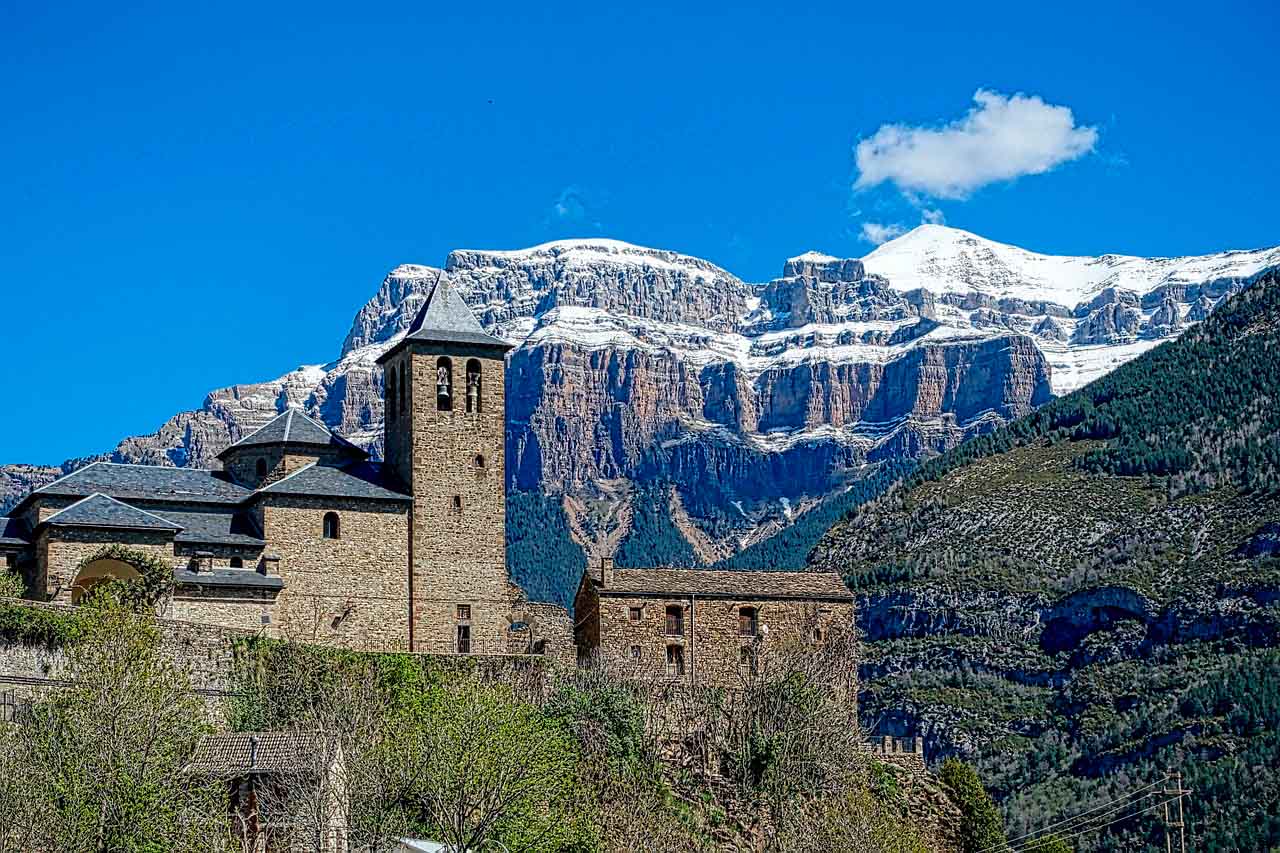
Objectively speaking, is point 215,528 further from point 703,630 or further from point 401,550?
point 703,630

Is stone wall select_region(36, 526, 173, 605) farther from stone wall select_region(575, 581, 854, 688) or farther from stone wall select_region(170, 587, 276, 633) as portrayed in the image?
stone wall select_region(575, 581, 854, 688)

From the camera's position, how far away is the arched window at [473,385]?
75.4 meters

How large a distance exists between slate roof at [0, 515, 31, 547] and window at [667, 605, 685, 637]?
22.8 metres

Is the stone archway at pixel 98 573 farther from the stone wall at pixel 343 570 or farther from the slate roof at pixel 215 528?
the stone wall at pixel 343 570

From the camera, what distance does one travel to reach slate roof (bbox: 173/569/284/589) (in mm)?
67125

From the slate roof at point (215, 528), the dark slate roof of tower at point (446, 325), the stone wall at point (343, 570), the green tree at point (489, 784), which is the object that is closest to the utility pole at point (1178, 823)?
the green tree at point (489, 784)

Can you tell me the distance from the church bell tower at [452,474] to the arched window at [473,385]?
4 centimetres

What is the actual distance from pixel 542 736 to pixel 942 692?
3487 inches

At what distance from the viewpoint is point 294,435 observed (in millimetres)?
75125

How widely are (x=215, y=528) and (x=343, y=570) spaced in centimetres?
475

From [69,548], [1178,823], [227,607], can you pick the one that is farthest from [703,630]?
[1178,823]

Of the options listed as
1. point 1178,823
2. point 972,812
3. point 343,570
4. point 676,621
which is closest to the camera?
point 343,570

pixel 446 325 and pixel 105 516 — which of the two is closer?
pixel 105 516

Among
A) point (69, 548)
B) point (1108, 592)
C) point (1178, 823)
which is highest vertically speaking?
point (1108, 592)
